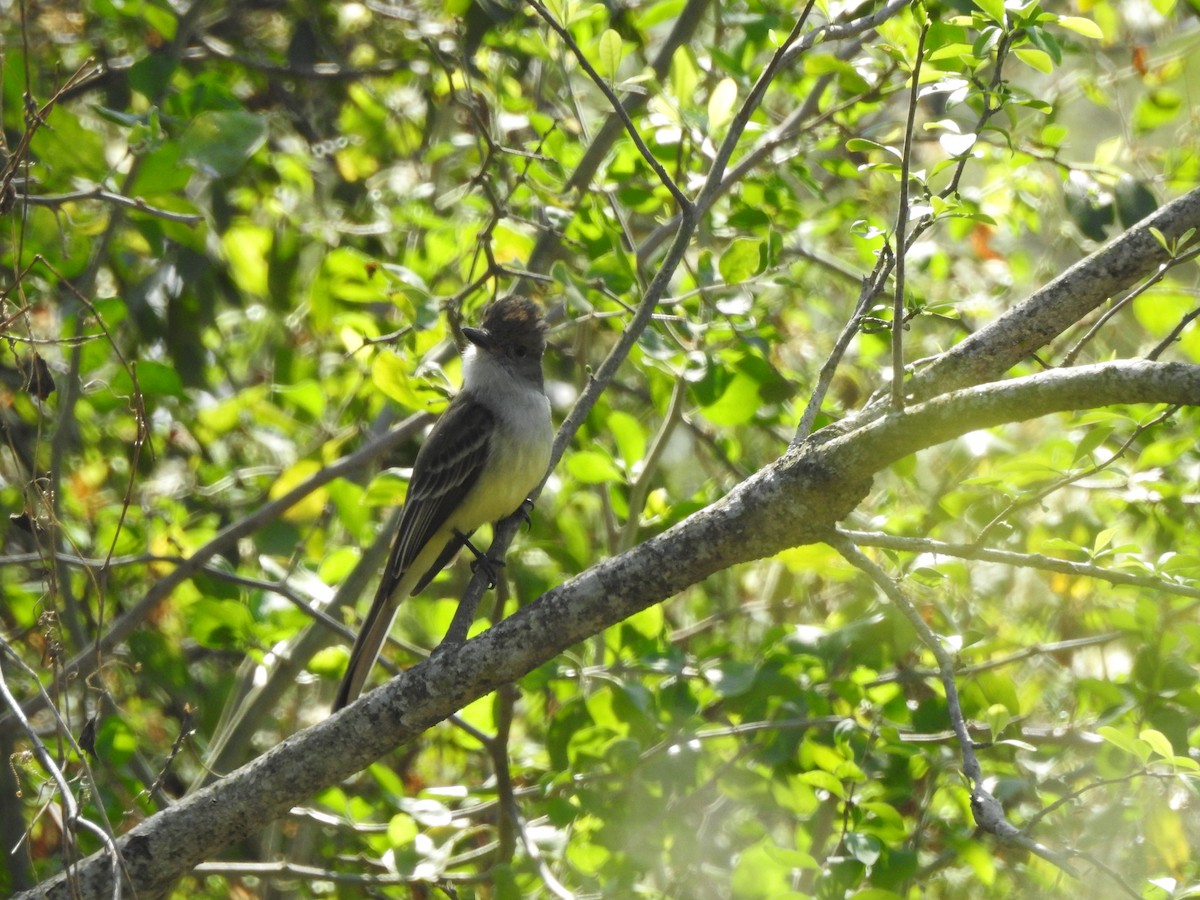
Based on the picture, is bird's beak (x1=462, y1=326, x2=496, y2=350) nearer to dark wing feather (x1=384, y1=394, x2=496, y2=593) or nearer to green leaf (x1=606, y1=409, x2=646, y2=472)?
dark wing feather (x1=384, y1=394, x2=496, y2=593)

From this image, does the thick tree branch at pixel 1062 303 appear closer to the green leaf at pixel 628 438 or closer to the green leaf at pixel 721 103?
the green leaf at pixel 721 103

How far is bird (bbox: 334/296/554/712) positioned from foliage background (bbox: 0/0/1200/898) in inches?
9.0

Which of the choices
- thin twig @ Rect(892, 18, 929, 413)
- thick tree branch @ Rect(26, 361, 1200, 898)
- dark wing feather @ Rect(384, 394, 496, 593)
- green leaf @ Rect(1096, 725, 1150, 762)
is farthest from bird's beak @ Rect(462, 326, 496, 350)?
green leaf @ Rect(1096, 725, 1150, 762)

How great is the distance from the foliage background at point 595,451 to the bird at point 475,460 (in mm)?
227

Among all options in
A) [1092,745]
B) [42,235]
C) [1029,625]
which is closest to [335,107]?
[42,235]

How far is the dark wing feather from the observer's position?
4719 millimetres

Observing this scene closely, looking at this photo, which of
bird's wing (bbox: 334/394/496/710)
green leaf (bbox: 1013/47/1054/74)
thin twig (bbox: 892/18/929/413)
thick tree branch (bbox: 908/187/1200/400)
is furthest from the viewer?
bird's wing (bbox: 334/394/496/710)

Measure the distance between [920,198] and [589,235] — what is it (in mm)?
1902

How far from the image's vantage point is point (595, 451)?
4.53 m

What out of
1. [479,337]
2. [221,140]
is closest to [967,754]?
[479,337]

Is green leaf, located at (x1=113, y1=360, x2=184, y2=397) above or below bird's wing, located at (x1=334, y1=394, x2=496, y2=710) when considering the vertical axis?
above

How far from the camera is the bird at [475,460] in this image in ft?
14.8

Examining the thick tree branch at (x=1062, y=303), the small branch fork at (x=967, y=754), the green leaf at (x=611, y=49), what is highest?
the green leaf at (x=611, y=49)

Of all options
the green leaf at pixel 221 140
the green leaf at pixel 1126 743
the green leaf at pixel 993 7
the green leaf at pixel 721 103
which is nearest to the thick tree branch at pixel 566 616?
the green leaf at pixel 1126 743
